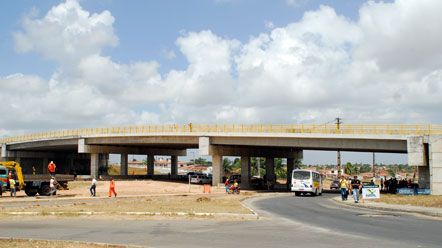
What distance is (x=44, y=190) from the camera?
39.4 m

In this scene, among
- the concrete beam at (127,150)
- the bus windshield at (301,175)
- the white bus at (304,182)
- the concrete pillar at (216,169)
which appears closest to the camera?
the white bus at (304,182)

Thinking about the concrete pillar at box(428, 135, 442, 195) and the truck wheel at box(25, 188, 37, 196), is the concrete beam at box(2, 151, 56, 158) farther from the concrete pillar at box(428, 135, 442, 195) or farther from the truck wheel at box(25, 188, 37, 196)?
the concrete pillar at box(428, 135, 442, 195)

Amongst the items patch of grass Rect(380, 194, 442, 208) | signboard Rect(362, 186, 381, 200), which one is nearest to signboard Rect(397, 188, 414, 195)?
patch of grass Rect(380, 194, 442, 208)

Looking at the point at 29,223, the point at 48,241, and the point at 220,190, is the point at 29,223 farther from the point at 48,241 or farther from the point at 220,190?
the point at 220,190

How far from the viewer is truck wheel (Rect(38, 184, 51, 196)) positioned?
129 feet

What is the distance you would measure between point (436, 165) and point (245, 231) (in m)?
30.4

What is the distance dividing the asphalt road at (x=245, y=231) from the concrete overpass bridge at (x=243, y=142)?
78.6 feet

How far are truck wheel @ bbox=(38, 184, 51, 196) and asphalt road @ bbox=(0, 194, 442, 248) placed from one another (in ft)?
64.8

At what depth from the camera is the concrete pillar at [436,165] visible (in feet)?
134

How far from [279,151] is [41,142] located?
3939cm

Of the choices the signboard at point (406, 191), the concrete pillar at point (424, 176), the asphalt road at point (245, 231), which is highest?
the concrete pillar at point (424, 176)

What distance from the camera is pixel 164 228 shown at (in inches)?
660

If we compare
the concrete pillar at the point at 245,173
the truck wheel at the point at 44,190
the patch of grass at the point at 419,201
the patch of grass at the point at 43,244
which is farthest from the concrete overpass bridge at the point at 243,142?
the patch of grass at the point at 43,244

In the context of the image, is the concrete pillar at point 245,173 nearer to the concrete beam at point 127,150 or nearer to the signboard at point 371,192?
the concrete beam at point 127,150
